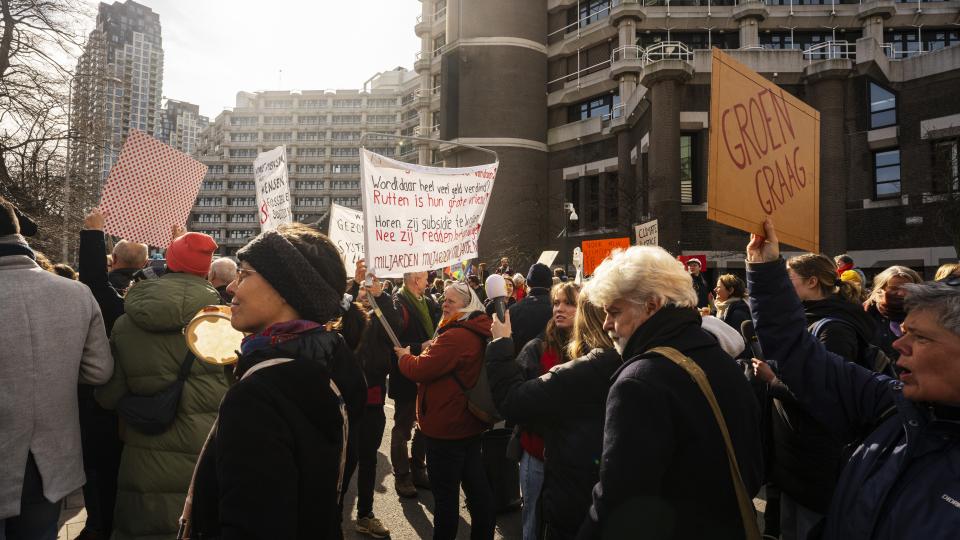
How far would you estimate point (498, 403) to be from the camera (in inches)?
127

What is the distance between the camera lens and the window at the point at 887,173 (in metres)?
23.7

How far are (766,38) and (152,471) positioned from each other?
37573 mm

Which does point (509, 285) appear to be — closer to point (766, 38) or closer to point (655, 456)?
point (655, 456)

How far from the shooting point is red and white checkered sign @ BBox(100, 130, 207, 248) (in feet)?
14.4

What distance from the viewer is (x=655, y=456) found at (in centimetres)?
190

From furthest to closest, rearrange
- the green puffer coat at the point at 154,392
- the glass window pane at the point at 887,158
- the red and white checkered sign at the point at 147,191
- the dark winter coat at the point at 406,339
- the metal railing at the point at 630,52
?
1. the metal railing at the point at 630,52
2. the glass window pane at the point at 887,158
3. the dark winter coat at the point at 406,339
4. the red and white checkered sign at the point at 147,191
5. the green puffer coat at the point at 154,392

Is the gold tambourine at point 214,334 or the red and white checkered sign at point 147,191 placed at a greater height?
the red and white checkered sign at point 147,191

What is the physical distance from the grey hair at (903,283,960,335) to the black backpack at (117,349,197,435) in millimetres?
3159

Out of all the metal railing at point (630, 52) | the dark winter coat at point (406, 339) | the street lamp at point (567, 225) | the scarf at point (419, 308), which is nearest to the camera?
the dark winter coat at point (406, 339)

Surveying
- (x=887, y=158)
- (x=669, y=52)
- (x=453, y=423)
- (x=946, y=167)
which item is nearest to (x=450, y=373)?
(x=453, y=423)

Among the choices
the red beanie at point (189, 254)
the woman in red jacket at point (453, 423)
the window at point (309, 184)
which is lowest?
the woman in red jacket at point (453, 423)

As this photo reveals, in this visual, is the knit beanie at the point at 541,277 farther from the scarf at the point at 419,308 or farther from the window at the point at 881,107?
the window at the point at 881,107

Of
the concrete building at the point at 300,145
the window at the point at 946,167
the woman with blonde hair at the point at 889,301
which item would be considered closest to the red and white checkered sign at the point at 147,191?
the woman with blonde hair at the point at 889,301

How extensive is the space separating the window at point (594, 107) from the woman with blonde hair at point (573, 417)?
34104mm
